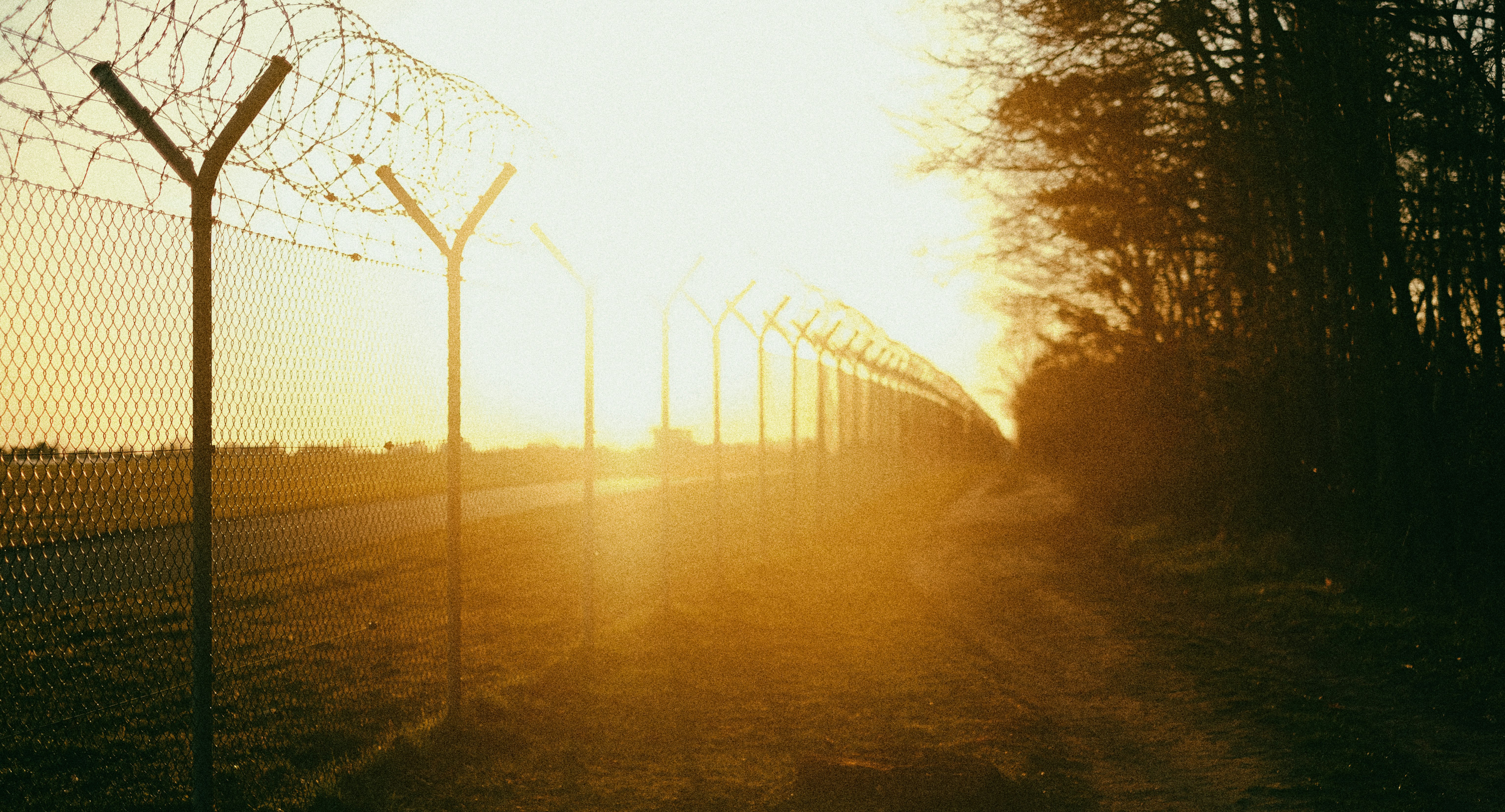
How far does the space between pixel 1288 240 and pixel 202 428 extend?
992 cm

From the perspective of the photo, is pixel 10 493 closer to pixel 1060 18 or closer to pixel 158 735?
pixel 158 735

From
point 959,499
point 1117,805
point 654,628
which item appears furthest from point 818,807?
point 959,499

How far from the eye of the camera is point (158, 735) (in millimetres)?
5066

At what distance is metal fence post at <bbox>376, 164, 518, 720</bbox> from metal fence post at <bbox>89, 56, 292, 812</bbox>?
1.65m

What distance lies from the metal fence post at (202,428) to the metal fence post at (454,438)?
1647 millimetres

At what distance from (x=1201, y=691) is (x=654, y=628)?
11.3 ft

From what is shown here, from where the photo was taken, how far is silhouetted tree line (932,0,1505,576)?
27.2 feet

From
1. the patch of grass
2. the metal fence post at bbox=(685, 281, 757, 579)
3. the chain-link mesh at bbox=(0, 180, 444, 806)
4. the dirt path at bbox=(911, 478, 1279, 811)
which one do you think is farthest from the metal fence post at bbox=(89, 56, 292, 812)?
the metal fence post at bbox=(685, 281, 757, 579)

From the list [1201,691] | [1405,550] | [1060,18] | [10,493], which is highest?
[1060,18]

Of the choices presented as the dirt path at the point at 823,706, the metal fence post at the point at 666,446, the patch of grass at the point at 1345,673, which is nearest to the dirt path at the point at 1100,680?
the dirt path at the point at 823,706

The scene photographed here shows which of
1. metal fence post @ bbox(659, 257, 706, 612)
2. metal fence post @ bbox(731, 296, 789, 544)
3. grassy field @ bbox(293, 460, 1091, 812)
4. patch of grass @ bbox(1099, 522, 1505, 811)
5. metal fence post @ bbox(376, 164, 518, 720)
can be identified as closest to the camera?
grassy field @ bbox(293, 460, 1091, 812)

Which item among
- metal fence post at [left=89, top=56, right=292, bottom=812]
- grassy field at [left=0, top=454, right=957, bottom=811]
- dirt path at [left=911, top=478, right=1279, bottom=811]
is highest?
metal fence post at [left=89, top=56, right=292, bottom=812]

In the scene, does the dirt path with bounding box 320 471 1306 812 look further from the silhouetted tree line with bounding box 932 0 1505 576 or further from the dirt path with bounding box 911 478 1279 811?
the silhouetted tree line with bounding box 932 0 1505 576

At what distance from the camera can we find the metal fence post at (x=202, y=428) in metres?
3.42
